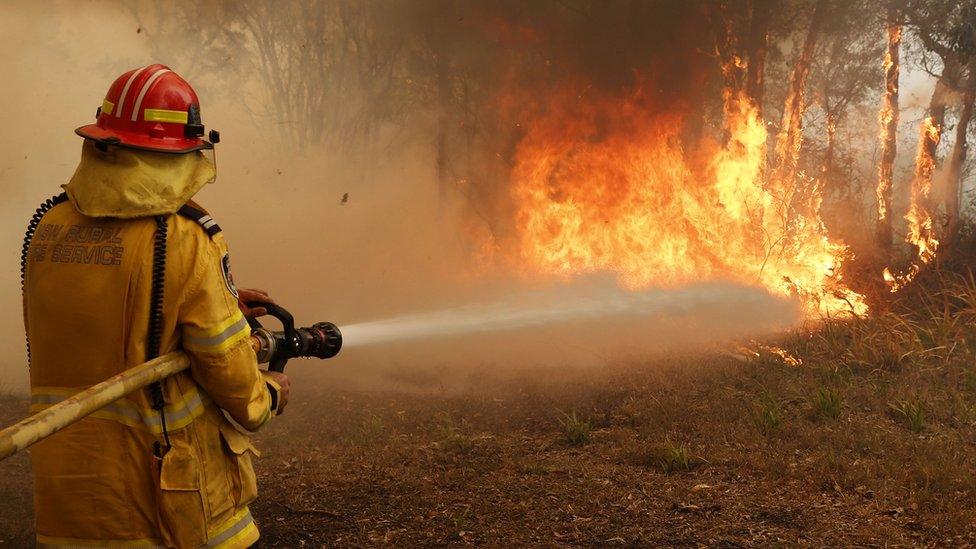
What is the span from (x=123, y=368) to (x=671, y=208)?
787 cm

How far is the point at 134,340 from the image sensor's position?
2.55 metres

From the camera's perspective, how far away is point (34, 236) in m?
2.71

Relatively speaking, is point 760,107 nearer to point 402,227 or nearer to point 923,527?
point 402,227

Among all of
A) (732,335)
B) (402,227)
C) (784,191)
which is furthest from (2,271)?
(784,191)

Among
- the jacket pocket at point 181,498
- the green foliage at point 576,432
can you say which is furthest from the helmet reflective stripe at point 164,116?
the green foliage at point 576,432

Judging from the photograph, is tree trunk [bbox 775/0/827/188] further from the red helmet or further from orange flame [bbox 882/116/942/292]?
the red helmet

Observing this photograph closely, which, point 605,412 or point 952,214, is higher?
point 952,214

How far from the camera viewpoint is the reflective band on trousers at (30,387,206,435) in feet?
8.48

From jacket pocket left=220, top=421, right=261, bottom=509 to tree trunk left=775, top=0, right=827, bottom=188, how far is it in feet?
29.9

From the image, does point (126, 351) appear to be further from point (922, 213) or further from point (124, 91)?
point (922, 213)

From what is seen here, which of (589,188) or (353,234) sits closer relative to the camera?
(589,188)

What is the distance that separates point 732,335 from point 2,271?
361 inches

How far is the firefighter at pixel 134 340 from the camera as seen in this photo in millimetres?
2559

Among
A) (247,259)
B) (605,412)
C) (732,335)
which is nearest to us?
(605,412)
